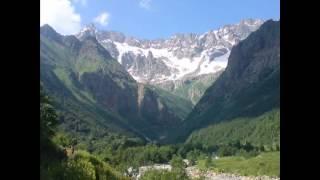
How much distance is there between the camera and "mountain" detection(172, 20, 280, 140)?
115 meters

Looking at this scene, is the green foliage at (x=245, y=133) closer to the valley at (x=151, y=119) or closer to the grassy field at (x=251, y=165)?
the valley at (x=151, y=119)

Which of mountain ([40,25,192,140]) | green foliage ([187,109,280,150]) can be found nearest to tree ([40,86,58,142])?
green foliage ([187,109,280,150])

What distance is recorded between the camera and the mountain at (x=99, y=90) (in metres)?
134

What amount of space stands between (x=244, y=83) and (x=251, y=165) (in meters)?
65.8

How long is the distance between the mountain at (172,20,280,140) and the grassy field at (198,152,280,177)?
32.8m

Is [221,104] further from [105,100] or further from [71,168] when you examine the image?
[71,168]

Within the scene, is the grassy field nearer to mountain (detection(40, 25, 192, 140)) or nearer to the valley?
the valley

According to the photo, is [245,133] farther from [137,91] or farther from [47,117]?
[137,91]

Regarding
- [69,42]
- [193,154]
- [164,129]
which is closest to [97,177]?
[193,154]

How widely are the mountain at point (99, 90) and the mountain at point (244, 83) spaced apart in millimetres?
20826
